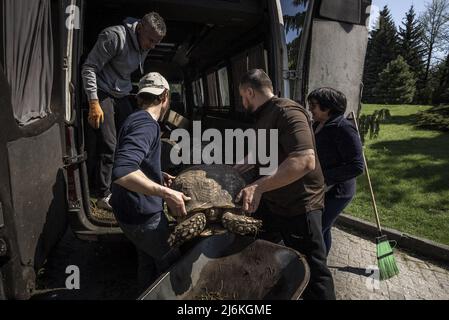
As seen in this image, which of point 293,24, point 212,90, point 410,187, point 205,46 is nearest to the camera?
point 293,24

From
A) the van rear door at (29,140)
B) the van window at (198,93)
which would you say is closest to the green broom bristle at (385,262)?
the van rear door at (29,140)

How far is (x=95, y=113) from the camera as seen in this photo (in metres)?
3.52

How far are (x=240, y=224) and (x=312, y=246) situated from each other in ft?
2.17

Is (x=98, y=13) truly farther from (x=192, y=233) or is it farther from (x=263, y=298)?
(x=263, y=298)

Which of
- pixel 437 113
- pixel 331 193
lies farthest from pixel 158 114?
pixel 437 113

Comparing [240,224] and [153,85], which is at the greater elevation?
[153,85]

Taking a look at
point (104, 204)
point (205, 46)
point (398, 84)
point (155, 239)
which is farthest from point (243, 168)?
point (398, 84)

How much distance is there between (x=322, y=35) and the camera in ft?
12.9

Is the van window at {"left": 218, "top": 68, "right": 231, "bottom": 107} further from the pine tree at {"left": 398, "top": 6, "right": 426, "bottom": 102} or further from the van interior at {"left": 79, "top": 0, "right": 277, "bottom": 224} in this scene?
the pine tree at {"left": 398, "top": 6, "right": 426, "bottom": 102}

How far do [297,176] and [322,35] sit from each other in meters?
2.19

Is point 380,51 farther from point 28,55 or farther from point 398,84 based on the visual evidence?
point 28,55

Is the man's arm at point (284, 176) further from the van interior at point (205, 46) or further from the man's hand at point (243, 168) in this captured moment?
the van interior at point (205, 46)

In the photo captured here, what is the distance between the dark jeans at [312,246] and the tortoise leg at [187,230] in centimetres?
75
